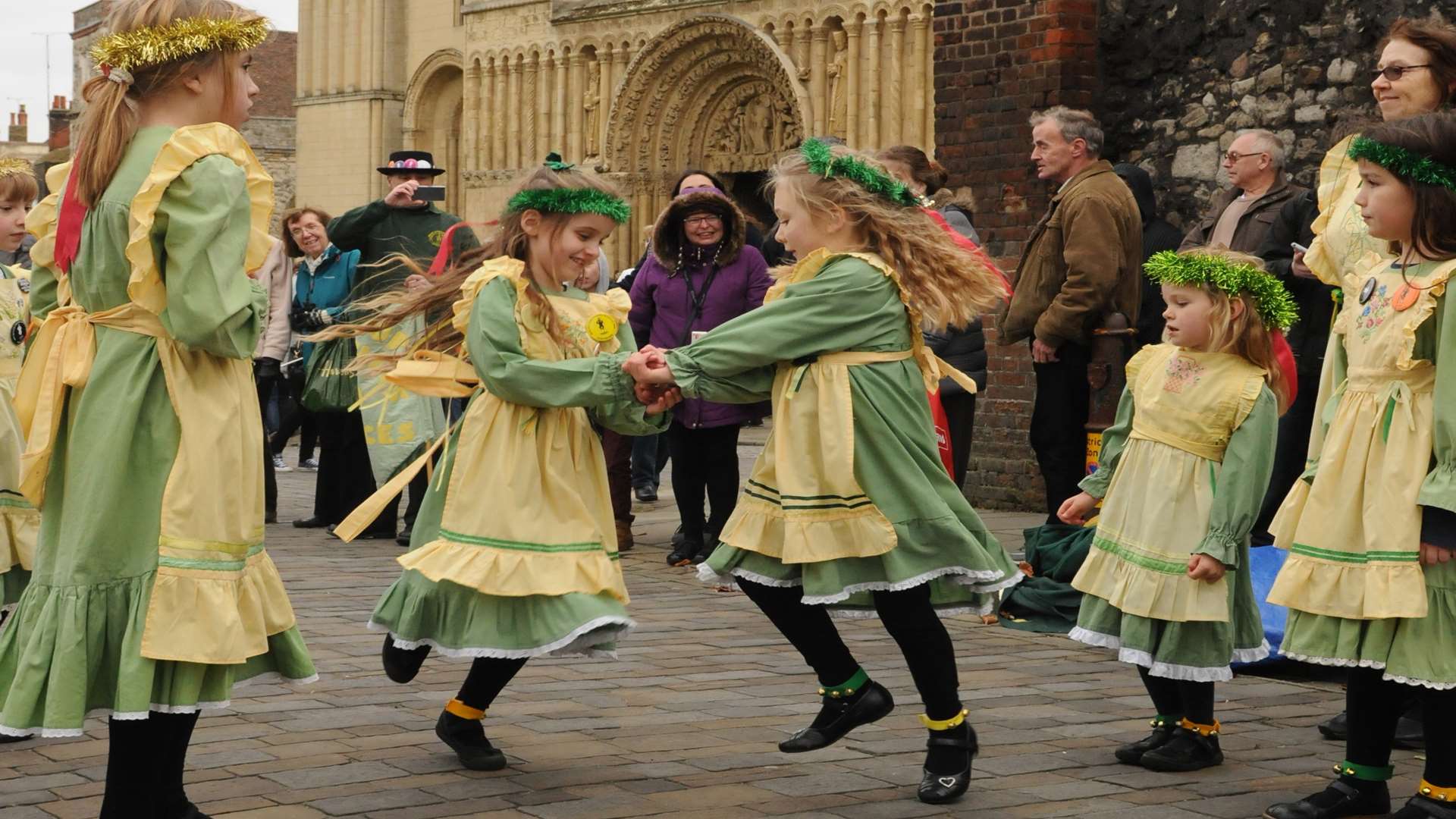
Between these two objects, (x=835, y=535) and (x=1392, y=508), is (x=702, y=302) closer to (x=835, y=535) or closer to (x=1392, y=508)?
(x=835, y=535)

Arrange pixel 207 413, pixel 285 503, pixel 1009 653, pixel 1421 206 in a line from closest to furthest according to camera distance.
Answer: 1. pixel 207 413
2. pixel 1421 206
3. pixel 1009 653
4. pixel 285 503

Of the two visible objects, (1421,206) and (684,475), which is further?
(684,475)

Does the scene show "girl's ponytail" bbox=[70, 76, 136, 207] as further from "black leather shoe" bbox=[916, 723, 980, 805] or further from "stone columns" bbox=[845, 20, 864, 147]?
"stone columns" bbox=[845, 20, 864, 147]

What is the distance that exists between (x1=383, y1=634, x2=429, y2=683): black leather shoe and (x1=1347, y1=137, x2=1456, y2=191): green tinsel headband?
2.68 meters

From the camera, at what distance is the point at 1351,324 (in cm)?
459

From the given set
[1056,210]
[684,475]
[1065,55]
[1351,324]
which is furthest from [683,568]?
[1351,324]

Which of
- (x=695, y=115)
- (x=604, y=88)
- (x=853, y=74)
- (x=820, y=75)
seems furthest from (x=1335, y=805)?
(x=604, y=88)

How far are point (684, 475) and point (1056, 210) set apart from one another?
2.19 meters

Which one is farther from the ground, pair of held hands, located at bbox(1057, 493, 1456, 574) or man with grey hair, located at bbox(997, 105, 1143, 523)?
man with grey hair, located at bbox(997, 105, 1143, 523)

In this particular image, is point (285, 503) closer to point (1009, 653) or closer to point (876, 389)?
point (1009, 653)

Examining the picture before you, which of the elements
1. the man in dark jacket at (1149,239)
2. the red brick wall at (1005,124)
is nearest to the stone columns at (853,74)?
the red brick wall at (1005,124)

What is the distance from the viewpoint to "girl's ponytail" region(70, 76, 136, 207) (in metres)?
3.82

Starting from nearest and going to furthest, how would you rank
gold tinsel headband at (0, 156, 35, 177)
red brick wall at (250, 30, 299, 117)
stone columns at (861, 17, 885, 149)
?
1. gold tinsel headband at (0, 156, 35, 177)
2. stone columns at (861, 17, 885, 149)
3. red brick wall at (250, 30, 299, 117)

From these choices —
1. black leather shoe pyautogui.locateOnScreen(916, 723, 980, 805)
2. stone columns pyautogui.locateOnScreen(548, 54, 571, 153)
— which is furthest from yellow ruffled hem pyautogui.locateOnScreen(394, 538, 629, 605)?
stone columns pyautogui.locateOnScreen(548, 54, 571, 153)
